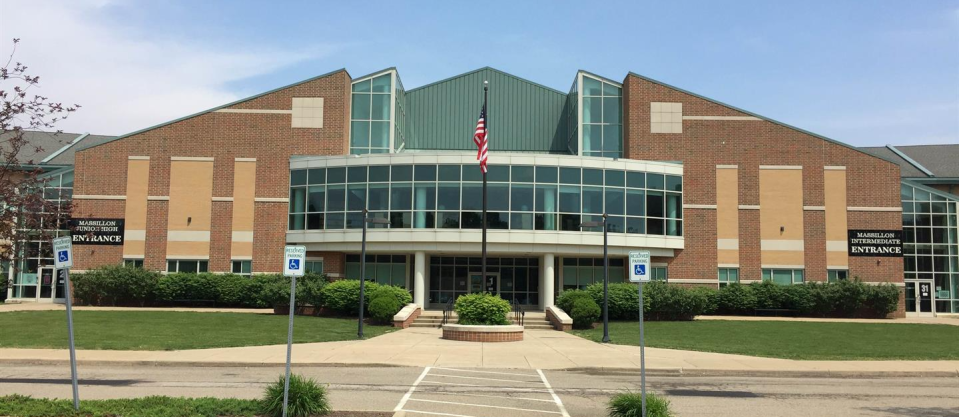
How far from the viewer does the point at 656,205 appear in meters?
38.3

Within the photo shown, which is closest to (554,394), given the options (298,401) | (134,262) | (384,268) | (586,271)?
(298,401)

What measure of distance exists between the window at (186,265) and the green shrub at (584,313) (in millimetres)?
20192

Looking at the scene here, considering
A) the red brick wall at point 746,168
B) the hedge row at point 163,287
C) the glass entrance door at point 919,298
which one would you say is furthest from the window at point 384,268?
the glass entrance door at point 919,298

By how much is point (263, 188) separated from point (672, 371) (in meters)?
27.7

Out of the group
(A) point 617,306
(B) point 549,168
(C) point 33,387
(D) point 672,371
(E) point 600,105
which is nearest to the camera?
(C) point 33,387

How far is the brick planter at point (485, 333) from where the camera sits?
25.1m

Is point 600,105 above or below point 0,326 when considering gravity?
above

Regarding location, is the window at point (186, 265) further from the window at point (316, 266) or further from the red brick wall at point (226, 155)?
the window at point (316, 266)

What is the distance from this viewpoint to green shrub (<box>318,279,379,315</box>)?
32719mm

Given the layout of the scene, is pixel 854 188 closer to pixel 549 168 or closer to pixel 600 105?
pixel 600 105

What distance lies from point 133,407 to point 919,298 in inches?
1661

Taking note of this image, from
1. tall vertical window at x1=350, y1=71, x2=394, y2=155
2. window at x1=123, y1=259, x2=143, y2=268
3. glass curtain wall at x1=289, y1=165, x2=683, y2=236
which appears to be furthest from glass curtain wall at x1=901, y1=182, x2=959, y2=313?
window at x1=123, y1=259, x2=143, y2=268

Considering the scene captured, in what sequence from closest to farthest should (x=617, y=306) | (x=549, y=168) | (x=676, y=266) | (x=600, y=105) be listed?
(x=617, y=306)
(x=549, y=168)
(x=676, y=266)
(x=600, y=105)

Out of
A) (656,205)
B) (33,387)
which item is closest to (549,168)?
(656,205)
